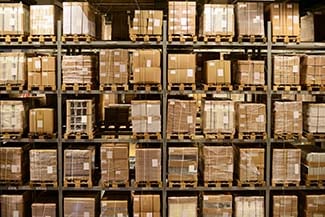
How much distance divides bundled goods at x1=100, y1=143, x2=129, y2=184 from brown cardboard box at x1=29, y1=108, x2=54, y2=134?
42.1 inches

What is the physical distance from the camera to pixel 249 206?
8672 millimetres

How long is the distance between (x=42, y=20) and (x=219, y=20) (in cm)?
327

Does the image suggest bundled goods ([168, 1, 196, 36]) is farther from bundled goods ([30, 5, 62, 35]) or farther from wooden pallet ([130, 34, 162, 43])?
bundled goods ([30, 5, 62, 35])

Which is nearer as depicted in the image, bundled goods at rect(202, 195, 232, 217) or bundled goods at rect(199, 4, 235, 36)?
bundled goods at rect(202, 195, 232, 217)

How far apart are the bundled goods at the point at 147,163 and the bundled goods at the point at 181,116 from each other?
1.64ft

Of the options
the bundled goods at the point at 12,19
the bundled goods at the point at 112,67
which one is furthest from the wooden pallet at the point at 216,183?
the bundled goods at the point at 12,19

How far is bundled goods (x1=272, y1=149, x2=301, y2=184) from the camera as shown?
8.73 meters

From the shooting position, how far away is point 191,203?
862cm

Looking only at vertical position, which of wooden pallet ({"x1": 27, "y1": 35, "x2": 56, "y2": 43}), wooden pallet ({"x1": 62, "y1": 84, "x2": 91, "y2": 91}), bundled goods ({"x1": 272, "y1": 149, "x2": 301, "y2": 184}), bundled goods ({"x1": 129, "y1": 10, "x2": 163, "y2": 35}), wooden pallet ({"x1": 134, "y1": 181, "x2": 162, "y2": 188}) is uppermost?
bundled goods ({"x1": 129, "y1": 10, "x2": 163, "y2": 35})

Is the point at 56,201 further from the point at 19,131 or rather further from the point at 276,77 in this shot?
the point at 276,77

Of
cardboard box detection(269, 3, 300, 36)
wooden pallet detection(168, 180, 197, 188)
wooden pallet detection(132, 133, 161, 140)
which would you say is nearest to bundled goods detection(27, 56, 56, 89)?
wooden pallet detection(132, 133, 161, 140)

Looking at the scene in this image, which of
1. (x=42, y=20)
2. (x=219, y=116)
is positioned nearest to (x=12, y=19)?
(x=42, y=20)

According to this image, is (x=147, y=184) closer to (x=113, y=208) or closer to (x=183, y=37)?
(x=113, y=208)

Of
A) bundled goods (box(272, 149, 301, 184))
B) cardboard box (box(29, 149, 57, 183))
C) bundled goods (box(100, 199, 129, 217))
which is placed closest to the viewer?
bundled goods (box(100, 199, 129, 217))
